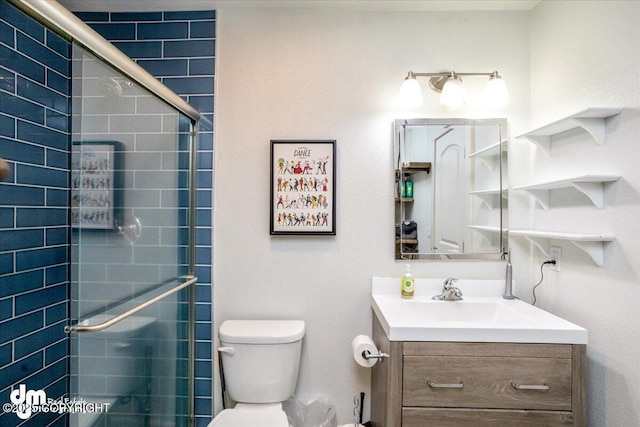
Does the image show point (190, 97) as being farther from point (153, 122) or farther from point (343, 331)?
point (343, 331)

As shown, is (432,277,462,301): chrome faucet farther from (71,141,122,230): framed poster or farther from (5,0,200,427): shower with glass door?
(71,141,122,230): framed poster

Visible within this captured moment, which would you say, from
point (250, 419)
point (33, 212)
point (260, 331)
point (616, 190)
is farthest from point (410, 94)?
point (33, 212)

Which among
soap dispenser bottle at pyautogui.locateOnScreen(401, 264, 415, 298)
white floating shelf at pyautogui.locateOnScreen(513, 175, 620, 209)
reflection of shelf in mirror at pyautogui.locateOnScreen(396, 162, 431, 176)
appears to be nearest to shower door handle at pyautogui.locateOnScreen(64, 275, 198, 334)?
soap dispenser bottle at pyautogui.locateOnScreen(401, 264, 415, 298)

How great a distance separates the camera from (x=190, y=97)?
5.95 ft

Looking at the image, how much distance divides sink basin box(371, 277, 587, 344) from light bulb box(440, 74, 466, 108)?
0.89m

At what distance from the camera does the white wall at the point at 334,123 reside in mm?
1812

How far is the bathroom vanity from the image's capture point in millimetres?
1254

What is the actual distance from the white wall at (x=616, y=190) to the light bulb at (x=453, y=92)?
1.28 feet

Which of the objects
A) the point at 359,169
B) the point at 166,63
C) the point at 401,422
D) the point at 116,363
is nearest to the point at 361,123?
the point at 359,169

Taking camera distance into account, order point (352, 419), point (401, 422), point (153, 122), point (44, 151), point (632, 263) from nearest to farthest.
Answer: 1. point (632, 263)
2. point (401, 422)
3. point (153, 122)
4. point (44, 151)
5. point (352, 419)

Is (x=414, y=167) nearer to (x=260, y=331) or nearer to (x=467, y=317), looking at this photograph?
(x=467, y=317)

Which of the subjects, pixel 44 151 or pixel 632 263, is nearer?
pixel 632 263

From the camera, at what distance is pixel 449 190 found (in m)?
1.80

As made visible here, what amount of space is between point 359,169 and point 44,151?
142 centimetres
